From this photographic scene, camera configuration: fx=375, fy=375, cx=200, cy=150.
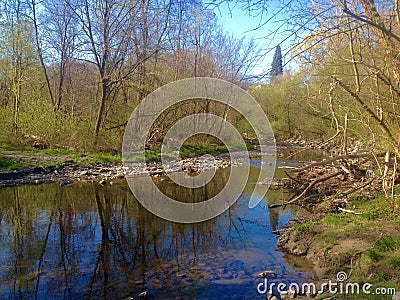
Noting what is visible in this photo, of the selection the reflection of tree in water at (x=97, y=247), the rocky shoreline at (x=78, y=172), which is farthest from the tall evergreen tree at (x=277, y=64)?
the rocky shoreline at (x=78, y=172)

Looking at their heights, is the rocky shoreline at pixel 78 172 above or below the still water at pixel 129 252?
above

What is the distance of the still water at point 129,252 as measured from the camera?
195 inches

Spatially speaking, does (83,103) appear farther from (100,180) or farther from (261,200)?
(261,200)

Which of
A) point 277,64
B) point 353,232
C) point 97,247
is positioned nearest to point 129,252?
point 97,247

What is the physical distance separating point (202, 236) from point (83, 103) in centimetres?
1508

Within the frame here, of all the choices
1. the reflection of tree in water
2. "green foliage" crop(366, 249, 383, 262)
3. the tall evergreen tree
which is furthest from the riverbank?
the tall evergreen tree

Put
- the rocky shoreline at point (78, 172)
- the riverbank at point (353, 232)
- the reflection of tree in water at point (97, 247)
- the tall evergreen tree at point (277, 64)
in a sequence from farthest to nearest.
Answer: the rocky shoreline at point (78, 172), the reflection of tree in water at point (97, 247), the riverbank at point (353, 232), the tall evergreen tree at point (277, 64)

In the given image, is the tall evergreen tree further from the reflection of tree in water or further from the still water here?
the reflection of tree in water

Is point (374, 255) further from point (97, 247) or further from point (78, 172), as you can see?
point (78, 172)

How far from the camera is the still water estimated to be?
16.3ft

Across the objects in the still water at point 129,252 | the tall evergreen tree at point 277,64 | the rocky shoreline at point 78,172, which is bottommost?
the still water at point 129,252

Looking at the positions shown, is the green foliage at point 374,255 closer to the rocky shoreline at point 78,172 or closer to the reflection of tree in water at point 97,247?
the reflection of tree in water at point 97,247

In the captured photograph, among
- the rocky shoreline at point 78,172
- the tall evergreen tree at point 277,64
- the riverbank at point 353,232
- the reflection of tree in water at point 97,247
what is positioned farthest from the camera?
the rocky shoreline at point 78,172

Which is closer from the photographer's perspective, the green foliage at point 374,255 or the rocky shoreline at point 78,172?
the green foliage at point 374,255
